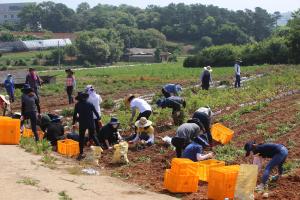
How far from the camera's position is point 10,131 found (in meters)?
15.2

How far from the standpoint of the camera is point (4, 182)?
10727mm

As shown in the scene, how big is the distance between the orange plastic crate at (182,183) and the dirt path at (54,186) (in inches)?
13.1

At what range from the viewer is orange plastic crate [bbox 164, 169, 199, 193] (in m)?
10.6

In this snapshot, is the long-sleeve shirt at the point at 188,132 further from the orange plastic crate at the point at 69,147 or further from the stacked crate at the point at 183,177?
the orange plastic crate at the point at 69,147

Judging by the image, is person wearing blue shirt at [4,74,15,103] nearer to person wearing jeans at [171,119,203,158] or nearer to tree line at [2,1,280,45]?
person wearing jeans at [171,119,203,158]

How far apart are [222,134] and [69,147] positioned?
3.79 metres

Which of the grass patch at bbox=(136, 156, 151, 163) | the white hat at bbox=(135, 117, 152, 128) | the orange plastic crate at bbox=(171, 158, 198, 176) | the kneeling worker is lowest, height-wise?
the grass patch at bbox=(136, 156, 151, 163)

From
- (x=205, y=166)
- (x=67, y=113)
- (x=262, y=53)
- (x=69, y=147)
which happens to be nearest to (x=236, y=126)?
(x=69, y=147)

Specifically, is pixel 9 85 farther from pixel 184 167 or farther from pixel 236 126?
pixel 184 167

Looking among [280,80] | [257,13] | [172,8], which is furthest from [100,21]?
[280,80]

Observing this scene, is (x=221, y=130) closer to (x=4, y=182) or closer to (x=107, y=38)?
(x=4, y=182)

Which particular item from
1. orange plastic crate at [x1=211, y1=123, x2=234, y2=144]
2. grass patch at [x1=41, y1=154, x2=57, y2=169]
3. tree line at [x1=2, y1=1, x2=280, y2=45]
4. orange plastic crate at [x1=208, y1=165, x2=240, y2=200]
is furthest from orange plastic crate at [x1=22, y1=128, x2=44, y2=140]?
tree line at [x1=2, y1=1, x2=280, y2=45]

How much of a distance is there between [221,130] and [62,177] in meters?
4.67

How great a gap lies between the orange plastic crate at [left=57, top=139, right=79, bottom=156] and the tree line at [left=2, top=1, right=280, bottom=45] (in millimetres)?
102815
